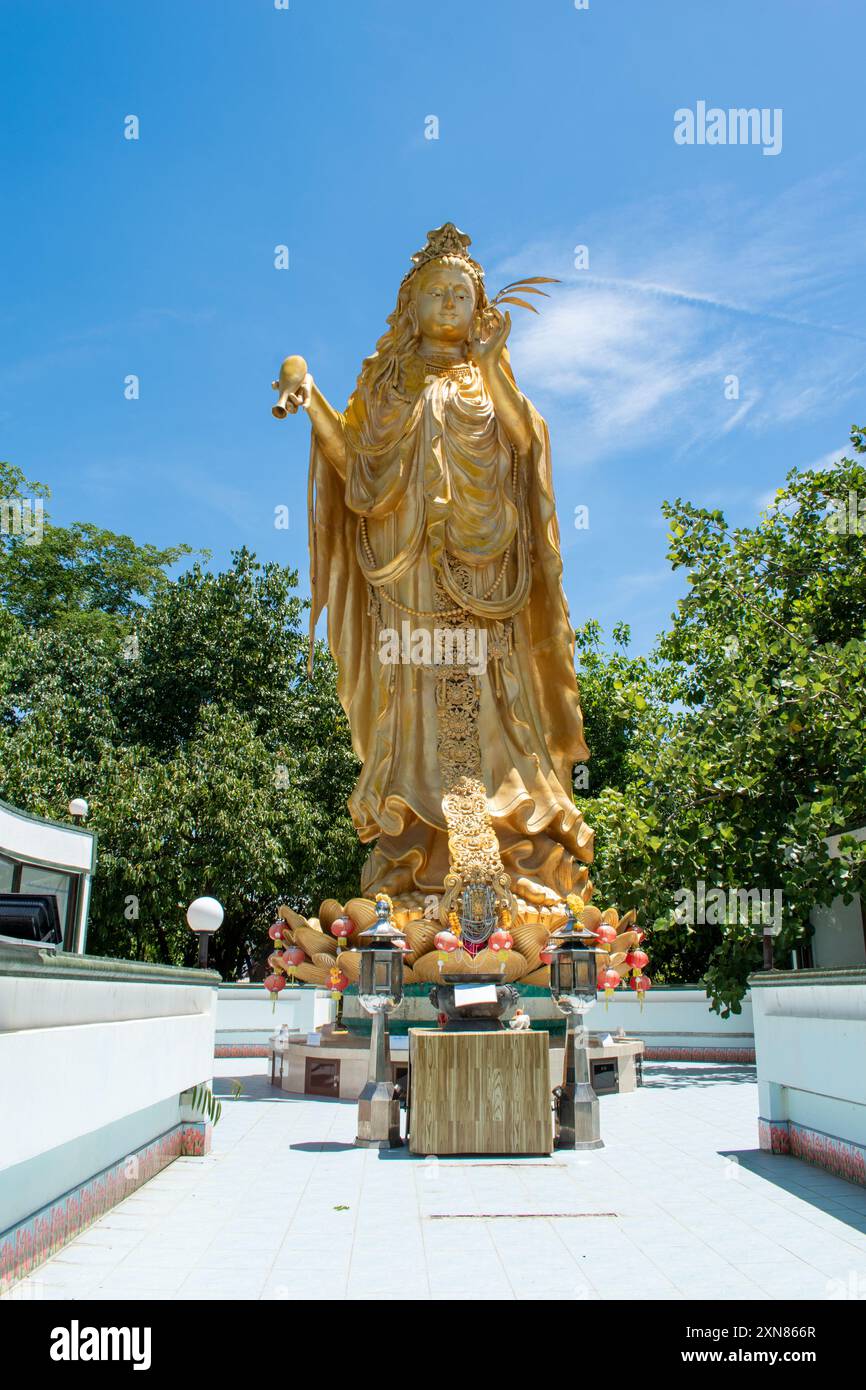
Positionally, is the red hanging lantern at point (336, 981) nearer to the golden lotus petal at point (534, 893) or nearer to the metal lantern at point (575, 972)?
the golden lotus petal at point (534, 893)

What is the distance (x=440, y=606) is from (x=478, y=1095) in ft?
17.6

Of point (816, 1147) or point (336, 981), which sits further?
point (336, 981)

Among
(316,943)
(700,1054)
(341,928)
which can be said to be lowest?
(700,1054)

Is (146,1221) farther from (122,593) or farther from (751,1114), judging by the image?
(122,593)

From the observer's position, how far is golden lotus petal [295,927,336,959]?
8.93 m

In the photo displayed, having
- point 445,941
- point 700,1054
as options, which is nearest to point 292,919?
point 445,941

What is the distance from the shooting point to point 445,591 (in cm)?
1025

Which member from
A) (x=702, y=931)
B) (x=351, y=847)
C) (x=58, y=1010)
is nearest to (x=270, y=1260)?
(x=58, y=1010)

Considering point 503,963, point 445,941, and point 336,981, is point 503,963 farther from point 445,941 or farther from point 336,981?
point 336,981

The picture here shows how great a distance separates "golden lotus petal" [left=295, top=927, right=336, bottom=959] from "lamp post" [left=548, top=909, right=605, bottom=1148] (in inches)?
109

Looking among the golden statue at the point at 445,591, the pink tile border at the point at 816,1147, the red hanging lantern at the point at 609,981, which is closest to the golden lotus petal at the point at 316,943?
the golden statue at the point at 445,591

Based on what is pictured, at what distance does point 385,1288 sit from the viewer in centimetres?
327

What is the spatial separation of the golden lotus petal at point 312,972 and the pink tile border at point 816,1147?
147 inches
